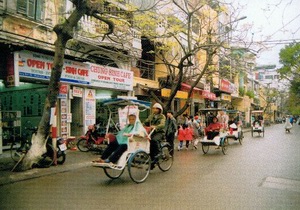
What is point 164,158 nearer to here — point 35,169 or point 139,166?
point 139,166

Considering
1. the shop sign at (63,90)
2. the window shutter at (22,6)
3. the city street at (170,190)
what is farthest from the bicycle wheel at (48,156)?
the window shutter at (22,6)

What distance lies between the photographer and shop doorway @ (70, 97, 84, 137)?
1538 cm

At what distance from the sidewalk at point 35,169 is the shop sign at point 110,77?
470cm

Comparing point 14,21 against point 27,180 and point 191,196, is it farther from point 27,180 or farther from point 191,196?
point 191,196

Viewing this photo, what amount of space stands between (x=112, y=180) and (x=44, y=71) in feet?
22.9

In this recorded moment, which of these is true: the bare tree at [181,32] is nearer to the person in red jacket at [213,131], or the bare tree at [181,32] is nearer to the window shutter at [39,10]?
the person in red jacket at [213,131]

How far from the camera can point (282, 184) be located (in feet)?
22.9

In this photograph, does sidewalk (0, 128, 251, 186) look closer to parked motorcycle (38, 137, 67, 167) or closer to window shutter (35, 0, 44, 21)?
parked motorcycle (38, 137, 67, 167)

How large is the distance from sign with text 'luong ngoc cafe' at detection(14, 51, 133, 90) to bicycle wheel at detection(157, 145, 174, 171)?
6.19m

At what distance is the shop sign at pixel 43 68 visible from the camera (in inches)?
451

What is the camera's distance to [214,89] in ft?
107

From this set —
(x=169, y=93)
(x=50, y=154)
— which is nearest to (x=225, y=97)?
(x=169, y=93)

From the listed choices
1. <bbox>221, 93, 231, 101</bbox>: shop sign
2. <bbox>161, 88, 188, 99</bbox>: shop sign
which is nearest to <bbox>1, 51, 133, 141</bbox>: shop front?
<bbox>161, 88, 188, 99</bbox>: shop sign

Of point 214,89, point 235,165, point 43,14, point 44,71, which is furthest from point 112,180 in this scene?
point 214,89
